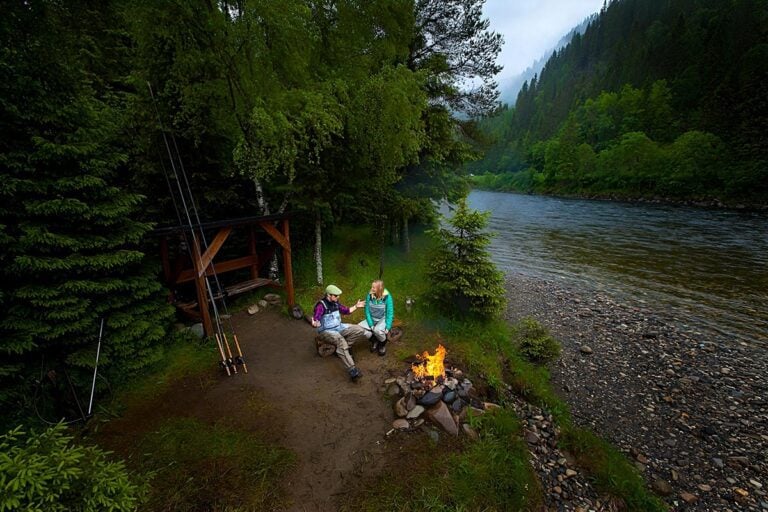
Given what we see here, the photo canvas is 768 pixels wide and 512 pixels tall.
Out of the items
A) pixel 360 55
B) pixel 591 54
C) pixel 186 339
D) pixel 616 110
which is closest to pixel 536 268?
pixel 360 55

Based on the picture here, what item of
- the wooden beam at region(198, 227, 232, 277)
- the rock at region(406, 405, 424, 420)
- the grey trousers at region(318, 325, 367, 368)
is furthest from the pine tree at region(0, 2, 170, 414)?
the rock at region(406, 405, 424, 420)

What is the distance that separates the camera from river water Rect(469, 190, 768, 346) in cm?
1423

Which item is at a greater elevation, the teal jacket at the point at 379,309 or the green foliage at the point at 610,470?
the teal jacket at the point at 379,309

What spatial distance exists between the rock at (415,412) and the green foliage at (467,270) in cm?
434

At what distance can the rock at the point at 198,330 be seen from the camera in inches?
357

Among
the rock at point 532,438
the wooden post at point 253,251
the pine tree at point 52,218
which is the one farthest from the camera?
the wooden post at point 253,251

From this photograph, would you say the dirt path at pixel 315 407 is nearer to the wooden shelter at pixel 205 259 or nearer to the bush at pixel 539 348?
the wooden shelter at pixel 205 259

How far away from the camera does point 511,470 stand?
220 inches

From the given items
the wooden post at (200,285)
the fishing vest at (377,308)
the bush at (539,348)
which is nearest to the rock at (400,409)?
the fishing vest at (377,308)

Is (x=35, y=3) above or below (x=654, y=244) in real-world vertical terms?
above

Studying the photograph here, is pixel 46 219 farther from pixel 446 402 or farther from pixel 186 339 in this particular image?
pixel 446 402

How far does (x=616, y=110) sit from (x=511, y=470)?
83.1 metres

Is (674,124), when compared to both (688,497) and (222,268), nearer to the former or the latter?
(688,497)

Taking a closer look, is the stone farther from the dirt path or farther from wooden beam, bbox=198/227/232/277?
wooden beam, bbox=198/227/232/277
